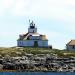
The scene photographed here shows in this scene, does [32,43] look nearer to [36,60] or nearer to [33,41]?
[33,41]

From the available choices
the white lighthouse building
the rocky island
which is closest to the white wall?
the white lighthouse building

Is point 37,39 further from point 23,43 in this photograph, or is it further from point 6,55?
point 6,55

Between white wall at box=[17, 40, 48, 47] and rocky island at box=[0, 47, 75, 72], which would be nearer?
rocky island at box=[0, 47, 75, 72]

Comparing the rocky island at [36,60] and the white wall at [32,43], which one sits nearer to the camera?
the rocky island at [36,60]

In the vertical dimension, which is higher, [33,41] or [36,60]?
[33,41]

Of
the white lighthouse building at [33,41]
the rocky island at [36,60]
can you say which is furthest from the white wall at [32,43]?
the rocky island at [36,60]

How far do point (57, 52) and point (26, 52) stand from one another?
953 centimetres

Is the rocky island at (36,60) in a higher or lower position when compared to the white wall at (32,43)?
lower

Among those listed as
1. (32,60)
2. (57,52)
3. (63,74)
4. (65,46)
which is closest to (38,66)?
(32,60)

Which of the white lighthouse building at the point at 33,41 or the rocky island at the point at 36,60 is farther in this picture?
the white lighthouse building at the point at 33,41

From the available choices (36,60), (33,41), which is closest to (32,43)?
(33,41)

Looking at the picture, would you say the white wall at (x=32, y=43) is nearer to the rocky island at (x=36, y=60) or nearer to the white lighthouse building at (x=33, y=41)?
the white lighthouse building at (x=33, y=41)

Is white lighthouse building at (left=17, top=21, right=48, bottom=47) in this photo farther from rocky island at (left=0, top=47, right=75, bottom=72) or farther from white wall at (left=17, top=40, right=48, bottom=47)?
rocky island at (left=0, top=47, right=75, bottom=72)

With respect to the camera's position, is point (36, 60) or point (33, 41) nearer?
point (36, 60)
